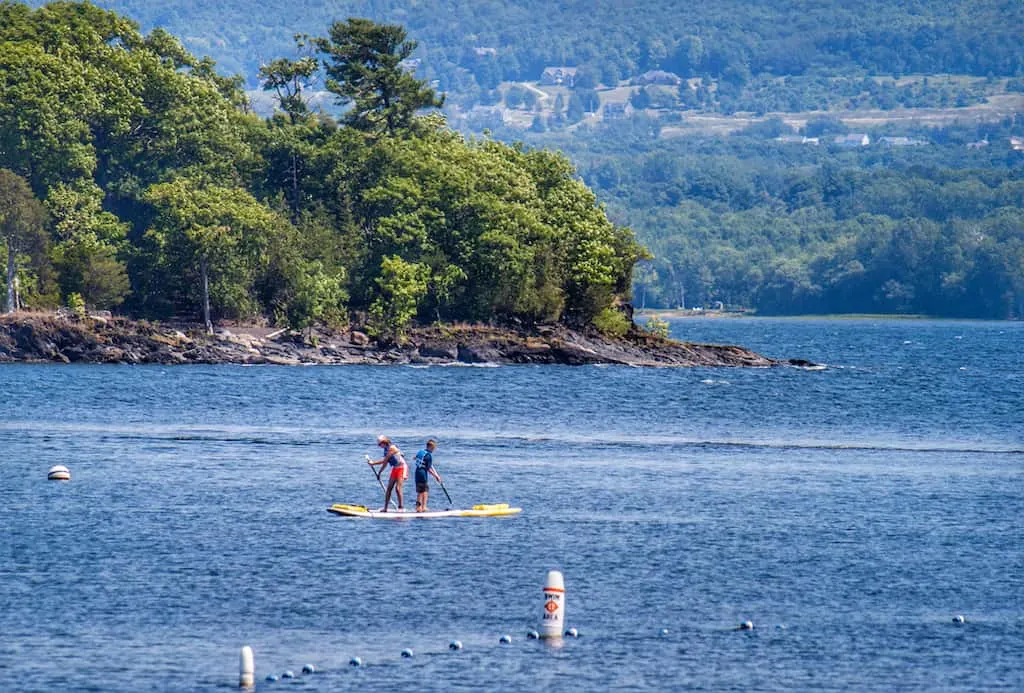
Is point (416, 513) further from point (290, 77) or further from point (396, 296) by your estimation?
point (290, 77)

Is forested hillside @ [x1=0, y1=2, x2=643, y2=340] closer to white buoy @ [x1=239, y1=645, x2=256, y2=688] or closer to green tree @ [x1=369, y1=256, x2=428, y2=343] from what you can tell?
green tree @ [x1=369, y1=256, x2=428, y2=343]

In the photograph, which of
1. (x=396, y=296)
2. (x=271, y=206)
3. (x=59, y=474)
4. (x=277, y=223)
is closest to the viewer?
(x=59, y=474)

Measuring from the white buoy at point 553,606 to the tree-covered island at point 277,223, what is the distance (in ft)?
305

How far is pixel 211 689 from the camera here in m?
31.2

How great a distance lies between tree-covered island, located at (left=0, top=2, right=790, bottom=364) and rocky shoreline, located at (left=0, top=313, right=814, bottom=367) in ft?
0.67

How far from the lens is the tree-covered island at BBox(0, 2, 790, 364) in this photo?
129 m

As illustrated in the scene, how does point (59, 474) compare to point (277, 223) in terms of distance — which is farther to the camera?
point (277, 223)

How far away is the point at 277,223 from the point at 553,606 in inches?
4044

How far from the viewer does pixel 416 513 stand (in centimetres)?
5188

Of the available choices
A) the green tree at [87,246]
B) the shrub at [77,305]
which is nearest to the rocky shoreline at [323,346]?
the shrub at [77,305]

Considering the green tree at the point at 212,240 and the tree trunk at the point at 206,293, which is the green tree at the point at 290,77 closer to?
the green tree at the point at 212,240

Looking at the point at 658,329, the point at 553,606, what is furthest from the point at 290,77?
the point at 553,606

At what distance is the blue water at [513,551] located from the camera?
111 feet

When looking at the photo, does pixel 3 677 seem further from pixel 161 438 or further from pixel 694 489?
pixel 161 438
